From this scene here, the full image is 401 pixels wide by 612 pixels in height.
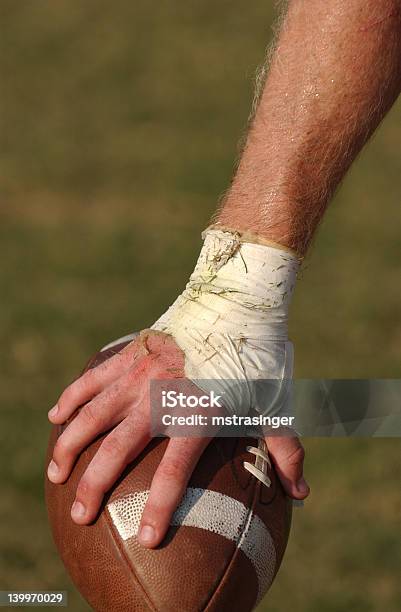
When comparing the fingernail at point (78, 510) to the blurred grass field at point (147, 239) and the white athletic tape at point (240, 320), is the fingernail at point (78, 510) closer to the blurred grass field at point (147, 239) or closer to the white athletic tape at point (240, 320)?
the white athletic tape at point (240, 320)

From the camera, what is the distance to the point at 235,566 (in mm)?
2973

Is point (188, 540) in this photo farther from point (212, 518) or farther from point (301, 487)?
point (301, 487)

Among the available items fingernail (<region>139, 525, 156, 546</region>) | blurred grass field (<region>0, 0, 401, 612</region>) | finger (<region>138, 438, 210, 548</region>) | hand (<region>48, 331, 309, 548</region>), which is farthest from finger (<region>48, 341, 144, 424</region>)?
blurred grass field (<region>0, 0, 401, 612</region>)

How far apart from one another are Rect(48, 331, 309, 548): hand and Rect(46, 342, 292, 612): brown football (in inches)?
1.7

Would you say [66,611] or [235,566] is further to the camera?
[66,611]

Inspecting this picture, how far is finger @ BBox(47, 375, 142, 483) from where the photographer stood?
9.55 feet

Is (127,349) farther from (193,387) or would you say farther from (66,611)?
(66,611)

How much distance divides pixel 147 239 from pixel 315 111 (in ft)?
14.6

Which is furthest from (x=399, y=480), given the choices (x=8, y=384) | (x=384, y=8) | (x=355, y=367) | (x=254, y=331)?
(x=384, y=8)

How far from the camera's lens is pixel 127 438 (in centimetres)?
287

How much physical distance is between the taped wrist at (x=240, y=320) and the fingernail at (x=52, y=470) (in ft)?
1.60

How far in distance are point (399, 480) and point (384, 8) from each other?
115 inches

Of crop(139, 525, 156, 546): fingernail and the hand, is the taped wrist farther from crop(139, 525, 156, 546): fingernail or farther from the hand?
crop(139, 525, 156, 546): fingernail

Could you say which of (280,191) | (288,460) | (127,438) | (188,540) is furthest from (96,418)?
(280,191)
